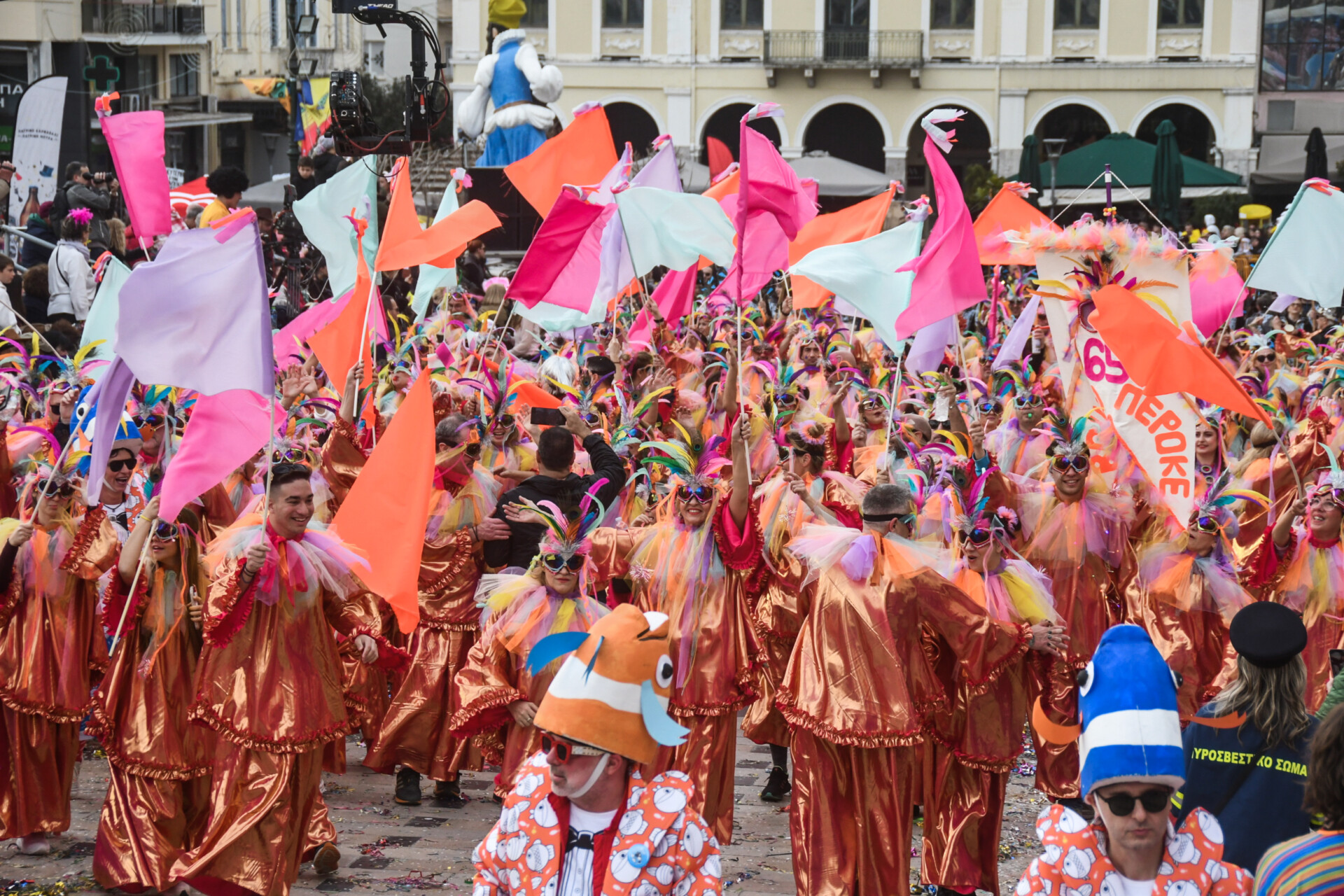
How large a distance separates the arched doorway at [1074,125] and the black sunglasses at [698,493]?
38.3 m

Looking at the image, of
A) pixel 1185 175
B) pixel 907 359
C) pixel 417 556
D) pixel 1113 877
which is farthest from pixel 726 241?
pixel 1185 175

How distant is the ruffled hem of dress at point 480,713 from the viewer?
229 inches

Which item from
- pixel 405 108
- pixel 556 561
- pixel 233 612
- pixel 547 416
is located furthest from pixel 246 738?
pixel 405 108

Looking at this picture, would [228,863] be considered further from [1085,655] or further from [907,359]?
[907,359]

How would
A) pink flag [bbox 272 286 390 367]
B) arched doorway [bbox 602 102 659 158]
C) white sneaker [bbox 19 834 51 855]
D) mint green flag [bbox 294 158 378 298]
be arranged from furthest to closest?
arched doorway [bbox 602 102 659 158], mint green flag [bbox 294 158 378 298], pink flag [bbox 272 286 390 367], white sneaker [bbox 19 834 51 855]

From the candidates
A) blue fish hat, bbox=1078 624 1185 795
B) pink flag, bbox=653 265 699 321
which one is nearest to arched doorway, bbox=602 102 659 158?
pink flag, bbox=653 265 699 321

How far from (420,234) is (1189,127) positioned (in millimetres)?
37852

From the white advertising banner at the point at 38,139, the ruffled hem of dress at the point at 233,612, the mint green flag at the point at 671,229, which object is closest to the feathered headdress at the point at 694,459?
the ruffled hem of dress at the point at 233,612

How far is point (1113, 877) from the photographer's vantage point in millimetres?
3207

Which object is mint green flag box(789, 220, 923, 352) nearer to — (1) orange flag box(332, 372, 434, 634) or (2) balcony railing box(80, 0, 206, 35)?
(1) orange flag box(332, 372, 434, 634)

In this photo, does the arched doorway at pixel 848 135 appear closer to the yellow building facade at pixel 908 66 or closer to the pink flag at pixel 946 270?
the yellow building facade at pixel 908 66

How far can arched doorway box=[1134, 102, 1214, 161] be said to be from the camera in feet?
138

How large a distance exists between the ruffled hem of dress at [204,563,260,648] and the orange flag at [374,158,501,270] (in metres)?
2.87

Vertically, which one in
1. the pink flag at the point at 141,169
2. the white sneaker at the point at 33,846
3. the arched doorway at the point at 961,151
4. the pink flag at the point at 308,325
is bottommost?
the white sneaker at the point at 33,846
